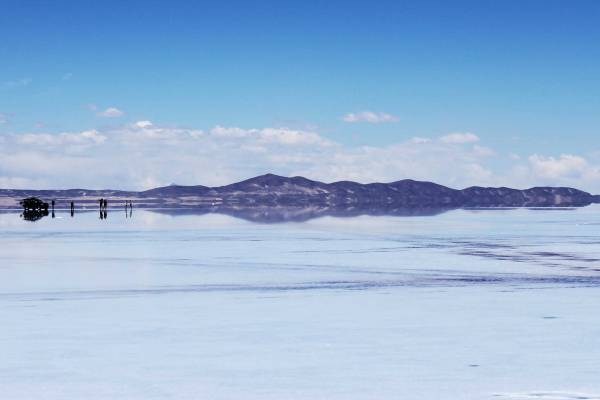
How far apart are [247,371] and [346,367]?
1344 mm

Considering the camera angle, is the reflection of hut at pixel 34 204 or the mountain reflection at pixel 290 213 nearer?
the mountain reflection at pixel 290 213

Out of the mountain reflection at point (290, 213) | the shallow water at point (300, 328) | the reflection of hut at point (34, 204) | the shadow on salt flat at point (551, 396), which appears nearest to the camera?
the shadow on salt flat at point (551, 396)

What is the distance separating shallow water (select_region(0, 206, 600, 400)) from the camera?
37.1 ft

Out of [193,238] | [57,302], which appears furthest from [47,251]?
[57,302]

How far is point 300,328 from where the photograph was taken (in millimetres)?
16156

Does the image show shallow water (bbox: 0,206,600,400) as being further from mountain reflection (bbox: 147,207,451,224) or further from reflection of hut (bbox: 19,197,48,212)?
reflection of hut (bbox: 19,197,48,212)

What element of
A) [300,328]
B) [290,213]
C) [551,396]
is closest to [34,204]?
[290,213]

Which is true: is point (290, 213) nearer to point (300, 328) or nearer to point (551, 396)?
point (300, 328)

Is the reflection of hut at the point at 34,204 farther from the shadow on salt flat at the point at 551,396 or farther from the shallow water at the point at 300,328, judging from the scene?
the shadow on salt flat at the point at 551,396

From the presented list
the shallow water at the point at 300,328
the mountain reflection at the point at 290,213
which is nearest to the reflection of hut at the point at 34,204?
the mountain reflection at the point at 290,213

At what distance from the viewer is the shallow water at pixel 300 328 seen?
1130cm

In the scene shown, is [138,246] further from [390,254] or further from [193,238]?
[390,254]

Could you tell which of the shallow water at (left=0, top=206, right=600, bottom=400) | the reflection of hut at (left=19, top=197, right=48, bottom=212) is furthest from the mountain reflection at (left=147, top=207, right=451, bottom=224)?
the shallow water at (left=0, top=206, right=600, bottom=400)

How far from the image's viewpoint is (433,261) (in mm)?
33125
